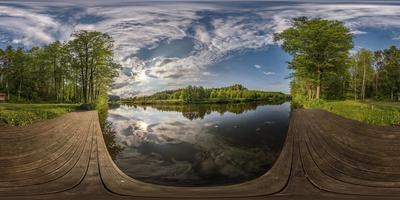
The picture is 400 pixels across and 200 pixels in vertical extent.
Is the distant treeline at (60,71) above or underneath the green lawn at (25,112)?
above

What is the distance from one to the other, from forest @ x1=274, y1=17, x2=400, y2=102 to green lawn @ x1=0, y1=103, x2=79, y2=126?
275 centimetres

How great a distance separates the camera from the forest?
4.88 m

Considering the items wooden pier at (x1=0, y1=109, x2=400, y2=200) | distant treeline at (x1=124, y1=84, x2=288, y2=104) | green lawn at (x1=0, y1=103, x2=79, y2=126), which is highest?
distant treeline at (x1=124, y1=84, x2=288, y2=104)

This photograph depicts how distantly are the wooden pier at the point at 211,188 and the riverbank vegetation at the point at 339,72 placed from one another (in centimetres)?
19

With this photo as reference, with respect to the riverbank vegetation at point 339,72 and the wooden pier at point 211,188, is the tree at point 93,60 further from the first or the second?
the riverbank vegetation at point 339,72

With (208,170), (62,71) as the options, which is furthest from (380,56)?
(62,71)

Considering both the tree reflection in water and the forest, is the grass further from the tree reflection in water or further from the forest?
the tree reflection in water

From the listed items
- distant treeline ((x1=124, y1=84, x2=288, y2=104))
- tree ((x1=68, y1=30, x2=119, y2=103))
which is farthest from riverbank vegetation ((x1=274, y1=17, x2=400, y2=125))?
tree ((x1=68, y1=30, x2=119, y2=103))

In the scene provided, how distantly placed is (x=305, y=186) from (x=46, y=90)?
10.6 ft

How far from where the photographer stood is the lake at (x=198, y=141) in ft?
15.8

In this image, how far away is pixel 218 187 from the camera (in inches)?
183

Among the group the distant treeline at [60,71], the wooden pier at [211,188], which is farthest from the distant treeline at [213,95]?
the wooden pier at [211,188]

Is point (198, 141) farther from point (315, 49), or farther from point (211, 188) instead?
point (315, 49)

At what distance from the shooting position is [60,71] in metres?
4.76
